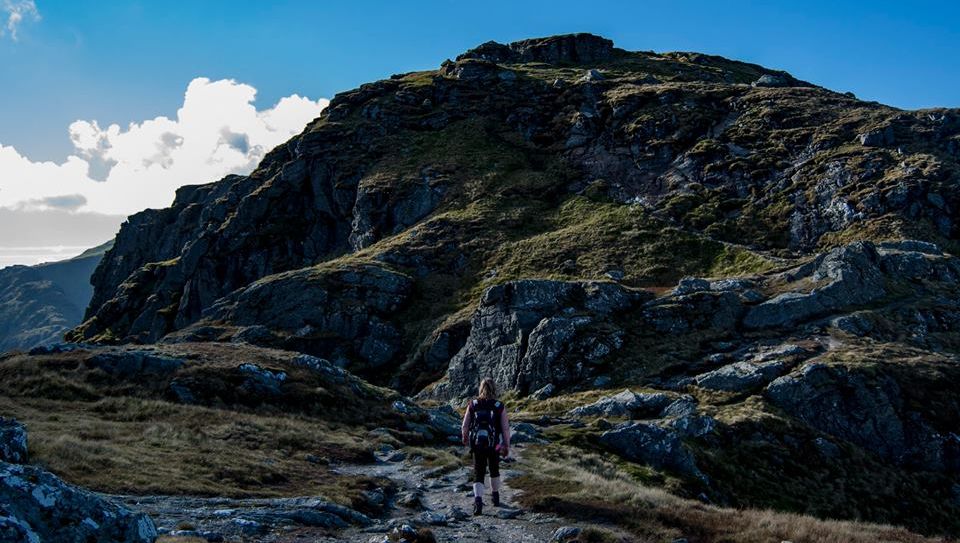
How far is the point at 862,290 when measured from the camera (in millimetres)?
53812

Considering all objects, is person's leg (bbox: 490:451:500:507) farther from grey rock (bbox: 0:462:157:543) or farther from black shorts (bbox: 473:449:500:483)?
grey rock (bbox: 0:462:157:543)

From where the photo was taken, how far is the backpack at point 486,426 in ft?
57.0

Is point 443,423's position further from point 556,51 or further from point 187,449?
point 556,51

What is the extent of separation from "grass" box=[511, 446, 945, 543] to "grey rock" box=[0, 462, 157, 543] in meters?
10.8

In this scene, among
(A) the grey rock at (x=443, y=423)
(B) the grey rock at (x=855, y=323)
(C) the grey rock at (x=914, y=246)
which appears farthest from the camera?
(C) the grey rock at (x=914, y=246)

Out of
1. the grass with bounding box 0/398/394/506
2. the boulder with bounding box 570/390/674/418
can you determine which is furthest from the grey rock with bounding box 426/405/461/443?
the boulder with bounding box 570/390/674/418

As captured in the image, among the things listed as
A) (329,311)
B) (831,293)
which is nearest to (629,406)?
(831,293)

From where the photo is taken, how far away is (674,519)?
1673cm

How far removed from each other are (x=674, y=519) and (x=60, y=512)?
45.5 ft

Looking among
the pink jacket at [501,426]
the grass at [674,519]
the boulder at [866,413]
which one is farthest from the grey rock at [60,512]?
the boulder at [866,413]

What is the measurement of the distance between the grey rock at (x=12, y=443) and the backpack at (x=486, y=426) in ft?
38.9

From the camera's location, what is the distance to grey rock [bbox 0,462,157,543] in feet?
31.4

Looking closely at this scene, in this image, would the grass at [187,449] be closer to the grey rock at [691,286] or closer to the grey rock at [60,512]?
the grey rock at [60,512]

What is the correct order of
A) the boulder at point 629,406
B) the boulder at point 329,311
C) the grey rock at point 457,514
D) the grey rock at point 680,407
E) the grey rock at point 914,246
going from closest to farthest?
the grey rock at point 457,514 < the grey rock at point 680,407 < the boulder at point 629,406 < the grey rock at point 914,246 < the boulder at point 329,311
